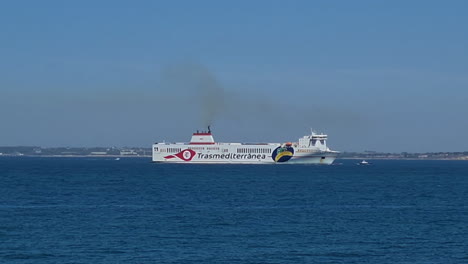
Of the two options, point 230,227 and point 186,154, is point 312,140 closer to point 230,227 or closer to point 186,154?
point 186,154

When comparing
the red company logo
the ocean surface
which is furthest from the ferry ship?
the ocean surface

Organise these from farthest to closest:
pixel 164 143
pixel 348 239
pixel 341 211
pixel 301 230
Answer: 1. pixel 164 143
2. pixel 341 211
3. pixel 301 230
4. pixel 348 239

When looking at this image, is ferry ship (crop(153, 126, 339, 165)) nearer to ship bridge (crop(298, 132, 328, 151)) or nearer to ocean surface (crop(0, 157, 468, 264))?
ship bridge (crop(298, 132, 328, 151))

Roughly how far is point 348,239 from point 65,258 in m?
13.6

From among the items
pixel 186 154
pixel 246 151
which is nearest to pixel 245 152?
pixel 246 151

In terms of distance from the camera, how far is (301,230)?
4181 centimetres

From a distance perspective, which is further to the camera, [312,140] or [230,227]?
[312,140]

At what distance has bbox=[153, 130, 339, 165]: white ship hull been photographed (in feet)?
511

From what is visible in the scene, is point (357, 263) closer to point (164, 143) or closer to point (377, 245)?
point (377, 245)

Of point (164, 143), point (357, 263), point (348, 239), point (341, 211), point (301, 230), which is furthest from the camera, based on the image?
point (164, 143)

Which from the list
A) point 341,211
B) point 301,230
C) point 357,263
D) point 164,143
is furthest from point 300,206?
point 164,143

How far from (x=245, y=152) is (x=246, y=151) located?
0.30 m

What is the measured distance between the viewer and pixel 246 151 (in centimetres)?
15838

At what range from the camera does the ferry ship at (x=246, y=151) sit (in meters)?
156
